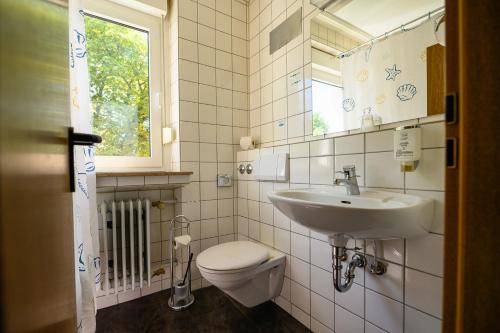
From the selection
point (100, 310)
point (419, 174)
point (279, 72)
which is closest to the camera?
point (419, 174)

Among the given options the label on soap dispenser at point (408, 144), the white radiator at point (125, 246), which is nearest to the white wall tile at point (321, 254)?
the label on soap dispenser at point (408, 144)

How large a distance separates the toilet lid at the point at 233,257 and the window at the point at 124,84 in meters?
0.84

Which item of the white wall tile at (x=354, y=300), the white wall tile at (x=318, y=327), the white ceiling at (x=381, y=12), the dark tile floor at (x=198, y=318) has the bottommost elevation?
the dark tile floor at (x=198, y=318)

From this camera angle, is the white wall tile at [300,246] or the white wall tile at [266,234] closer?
the white wall tile at [300,246]

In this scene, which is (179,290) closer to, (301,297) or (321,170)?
(301,297)

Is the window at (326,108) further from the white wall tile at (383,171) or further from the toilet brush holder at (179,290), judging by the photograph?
the toilet brush holder at (179,290)

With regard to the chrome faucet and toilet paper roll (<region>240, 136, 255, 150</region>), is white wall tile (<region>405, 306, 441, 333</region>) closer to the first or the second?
the chrome faucet

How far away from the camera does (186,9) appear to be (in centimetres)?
170

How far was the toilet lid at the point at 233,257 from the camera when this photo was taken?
1.20 meters

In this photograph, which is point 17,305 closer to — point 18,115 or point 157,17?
point 18,115

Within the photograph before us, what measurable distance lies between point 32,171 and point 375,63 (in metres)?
1.33

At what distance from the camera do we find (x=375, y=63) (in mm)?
1124

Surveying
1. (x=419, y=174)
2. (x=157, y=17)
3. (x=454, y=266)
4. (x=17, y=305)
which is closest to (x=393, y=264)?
(x=419, y=174)

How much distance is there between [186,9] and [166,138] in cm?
97
